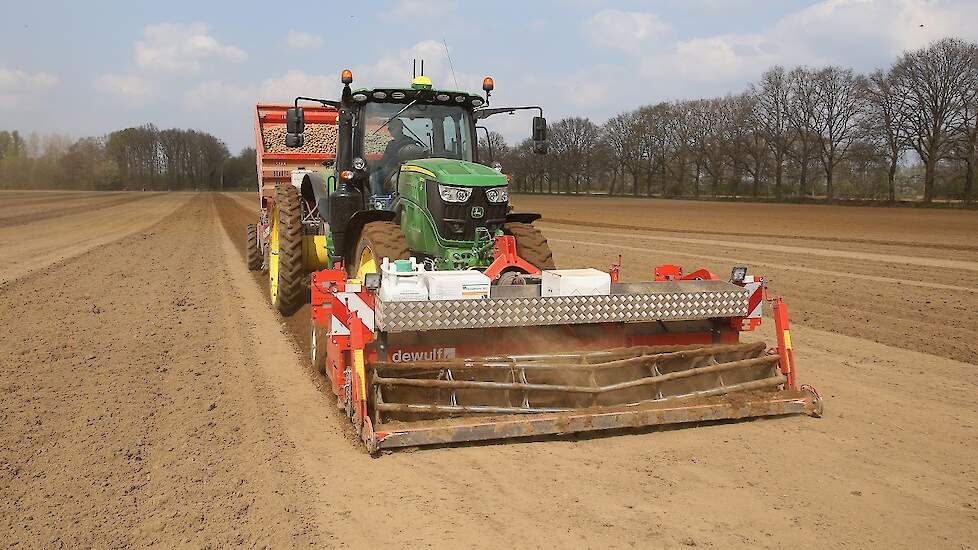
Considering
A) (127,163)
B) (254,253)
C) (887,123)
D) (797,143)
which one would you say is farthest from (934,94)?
(127,163)

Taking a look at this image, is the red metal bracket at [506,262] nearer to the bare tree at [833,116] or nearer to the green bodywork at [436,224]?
the green bodywork at [436,224]

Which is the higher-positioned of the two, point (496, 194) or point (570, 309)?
point (496, 194)

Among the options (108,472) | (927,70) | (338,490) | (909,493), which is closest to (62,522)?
(108,472)

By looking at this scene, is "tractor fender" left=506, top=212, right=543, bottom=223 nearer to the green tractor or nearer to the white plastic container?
the green tractor

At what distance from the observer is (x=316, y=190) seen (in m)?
8.74

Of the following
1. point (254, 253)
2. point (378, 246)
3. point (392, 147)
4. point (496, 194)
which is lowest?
point (254, 253)

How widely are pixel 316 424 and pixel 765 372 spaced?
3.27 metres

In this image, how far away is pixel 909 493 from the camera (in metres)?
4.02

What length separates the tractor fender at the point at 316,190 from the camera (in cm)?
811

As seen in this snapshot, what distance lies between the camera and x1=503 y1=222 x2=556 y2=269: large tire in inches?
259

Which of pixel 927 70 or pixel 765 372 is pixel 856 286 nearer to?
pixel 765 372

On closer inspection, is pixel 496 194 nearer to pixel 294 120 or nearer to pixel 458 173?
pixel 458 173

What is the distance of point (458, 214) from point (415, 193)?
53cm

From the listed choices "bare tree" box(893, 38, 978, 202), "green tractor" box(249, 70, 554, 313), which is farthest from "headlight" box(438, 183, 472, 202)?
"bare tree" box(893, 38, 978, 202)
